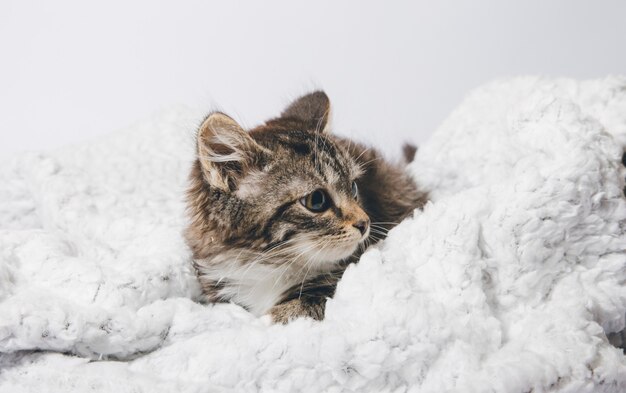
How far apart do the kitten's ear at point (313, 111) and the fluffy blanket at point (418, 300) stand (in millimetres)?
289

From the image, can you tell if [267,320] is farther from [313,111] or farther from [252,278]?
[313,111]

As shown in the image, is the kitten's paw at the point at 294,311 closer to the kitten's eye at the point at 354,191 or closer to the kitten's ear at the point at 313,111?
the kitten's eye at the point at 354,191

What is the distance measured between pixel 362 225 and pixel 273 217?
0.18 metres

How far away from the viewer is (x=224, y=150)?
4.09 ft

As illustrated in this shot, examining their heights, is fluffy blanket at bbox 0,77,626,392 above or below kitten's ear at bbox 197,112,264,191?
below

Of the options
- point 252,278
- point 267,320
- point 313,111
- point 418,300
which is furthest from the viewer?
point 313,111

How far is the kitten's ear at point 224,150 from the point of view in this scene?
1208 mm

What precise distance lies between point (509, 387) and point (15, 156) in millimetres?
1472

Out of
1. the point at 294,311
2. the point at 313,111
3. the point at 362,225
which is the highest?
the point at 313,111

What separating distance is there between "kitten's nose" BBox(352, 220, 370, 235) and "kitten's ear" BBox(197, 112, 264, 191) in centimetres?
24

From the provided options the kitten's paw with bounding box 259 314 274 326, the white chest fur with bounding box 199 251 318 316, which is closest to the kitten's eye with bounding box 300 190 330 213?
the white chest fur with bounding box 199 251 318 316

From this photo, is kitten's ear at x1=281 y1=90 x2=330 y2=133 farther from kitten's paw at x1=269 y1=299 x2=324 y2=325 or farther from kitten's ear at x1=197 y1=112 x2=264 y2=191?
kitten's paw at x1=269 y1=299 x2=324 y2=325

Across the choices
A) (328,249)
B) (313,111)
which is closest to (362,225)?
(328,249)

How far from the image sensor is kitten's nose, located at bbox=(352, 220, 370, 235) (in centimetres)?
127
